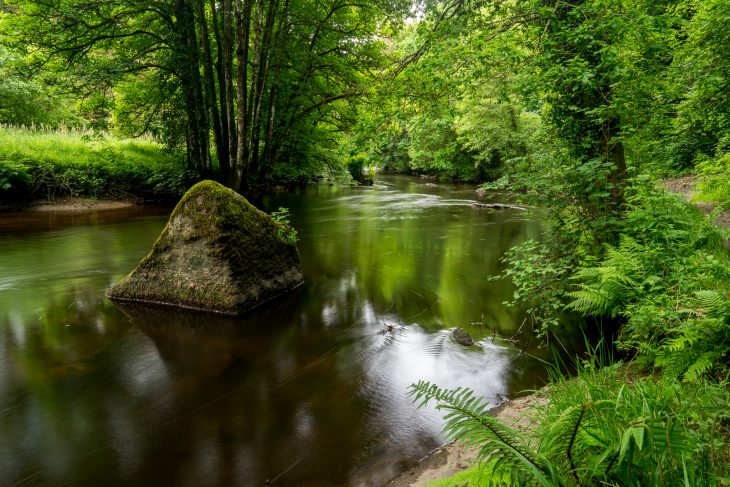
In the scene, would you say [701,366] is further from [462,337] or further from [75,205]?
[75,205]

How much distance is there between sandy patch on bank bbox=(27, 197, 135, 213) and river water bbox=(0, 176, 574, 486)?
15.8ft

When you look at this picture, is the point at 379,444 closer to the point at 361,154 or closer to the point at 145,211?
the point at 361,154

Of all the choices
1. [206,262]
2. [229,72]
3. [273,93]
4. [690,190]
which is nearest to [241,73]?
[229,72]

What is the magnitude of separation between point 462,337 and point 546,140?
352cm

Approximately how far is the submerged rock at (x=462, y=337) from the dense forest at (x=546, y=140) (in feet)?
3.17

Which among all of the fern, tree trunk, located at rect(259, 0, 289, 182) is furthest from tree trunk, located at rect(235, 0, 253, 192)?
the fern

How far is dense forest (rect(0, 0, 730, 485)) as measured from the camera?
7.04 feet

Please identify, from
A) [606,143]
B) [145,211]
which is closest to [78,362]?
[606,143]

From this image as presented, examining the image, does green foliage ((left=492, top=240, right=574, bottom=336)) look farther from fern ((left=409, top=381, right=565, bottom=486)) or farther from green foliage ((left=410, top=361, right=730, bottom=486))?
fern ((left=409, top=381, right=565, bottom=486))

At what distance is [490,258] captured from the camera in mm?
10508

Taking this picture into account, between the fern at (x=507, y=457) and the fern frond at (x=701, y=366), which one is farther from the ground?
the fern at (x=507, y=457)

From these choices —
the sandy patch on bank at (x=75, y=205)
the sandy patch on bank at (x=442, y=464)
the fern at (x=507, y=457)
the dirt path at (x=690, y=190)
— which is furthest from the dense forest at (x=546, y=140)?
the sandy patch on bank at (x=75, y=205)

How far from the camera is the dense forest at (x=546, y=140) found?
215 centimetres

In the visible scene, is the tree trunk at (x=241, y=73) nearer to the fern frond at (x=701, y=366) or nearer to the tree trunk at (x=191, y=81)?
the tree trunk at (x=191, y=81)
